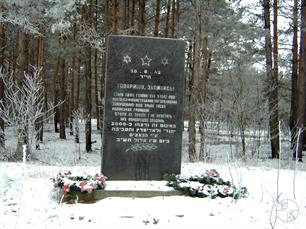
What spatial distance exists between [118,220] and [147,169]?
218cm

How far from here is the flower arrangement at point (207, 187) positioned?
6164 millimetres

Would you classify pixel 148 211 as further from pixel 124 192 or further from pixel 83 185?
pixel 83 185

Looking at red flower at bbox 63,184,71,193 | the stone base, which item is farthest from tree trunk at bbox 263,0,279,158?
red flower at bbox 63,184,71,193

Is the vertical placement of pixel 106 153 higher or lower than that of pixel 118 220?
higher

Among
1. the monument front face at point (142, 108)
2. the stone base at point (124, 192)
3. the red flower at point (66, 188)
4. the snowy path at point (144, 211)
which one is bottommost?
the snowy path at point (144, 211)

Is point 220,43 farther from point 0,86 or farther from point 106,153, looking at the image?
point 106,153

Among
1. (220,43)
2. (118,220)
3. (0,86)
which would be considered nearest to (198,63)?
(220,43)

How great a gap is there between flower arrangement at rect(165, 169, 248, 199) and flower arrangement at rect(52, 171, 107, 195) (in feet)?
3.95

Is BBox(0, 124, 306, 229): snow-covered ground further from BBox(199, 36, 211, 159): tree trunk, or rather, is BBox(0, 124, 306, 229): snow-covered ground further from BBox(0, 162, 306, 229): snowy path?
BBox(199, 36, 211, 159): tree trunk

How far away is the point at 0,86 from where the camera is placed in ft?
63.4

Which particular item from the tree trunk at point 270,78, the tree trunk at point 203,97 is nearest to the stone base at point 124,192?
the tree trunk at point 203,97

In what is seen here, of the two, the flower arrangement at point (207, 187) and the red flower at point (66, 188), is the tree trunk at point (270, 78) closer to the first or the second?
→ the flower arrangement at point (207, 187)

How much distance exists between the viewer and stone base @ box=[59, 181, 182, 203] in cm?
592

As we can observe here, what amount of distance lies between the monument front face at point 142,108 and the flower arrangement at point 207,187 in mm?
778
